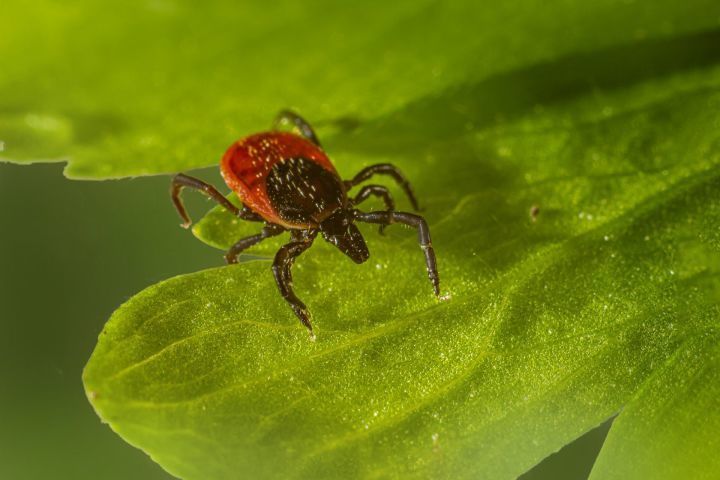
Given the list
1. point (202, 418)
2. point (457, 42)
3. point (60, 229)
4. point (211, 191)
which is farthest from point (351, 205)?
point (202, 418)

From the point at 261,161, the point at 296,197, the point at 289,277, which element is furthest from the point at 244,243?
the point at 296,197

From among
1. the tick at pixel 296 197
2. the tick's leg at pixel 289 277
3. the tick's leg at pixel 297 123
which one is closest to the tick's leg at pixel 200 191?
the tick at pixel 296 197

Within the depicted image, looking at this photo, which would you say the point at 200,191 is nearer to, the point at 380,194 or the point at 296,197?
the point at 296,197

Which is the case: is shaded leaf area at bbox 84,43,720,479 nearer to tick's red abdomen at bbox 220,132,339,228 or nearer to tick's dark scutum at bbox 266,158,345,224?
tick's red abdomen at bbox 220,132,339,228

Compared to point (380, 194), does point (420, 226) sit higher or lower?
lower

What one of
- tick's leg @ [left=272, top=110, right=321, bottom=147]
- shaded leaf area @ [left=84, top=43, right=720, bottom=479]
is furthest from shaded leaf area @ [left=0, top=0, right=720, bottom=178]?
shaded leaf area @ [left=84, top=43, right=720, bottom=479]

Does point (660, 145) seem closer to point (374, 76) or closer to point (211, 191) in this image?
point (374, 76)

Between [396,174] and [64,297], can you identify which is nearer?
[396,174]

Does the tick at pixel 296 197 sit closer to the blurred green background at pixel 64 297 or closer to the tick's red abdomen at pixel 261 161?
the tick's red abdomen at pixel 261 161
